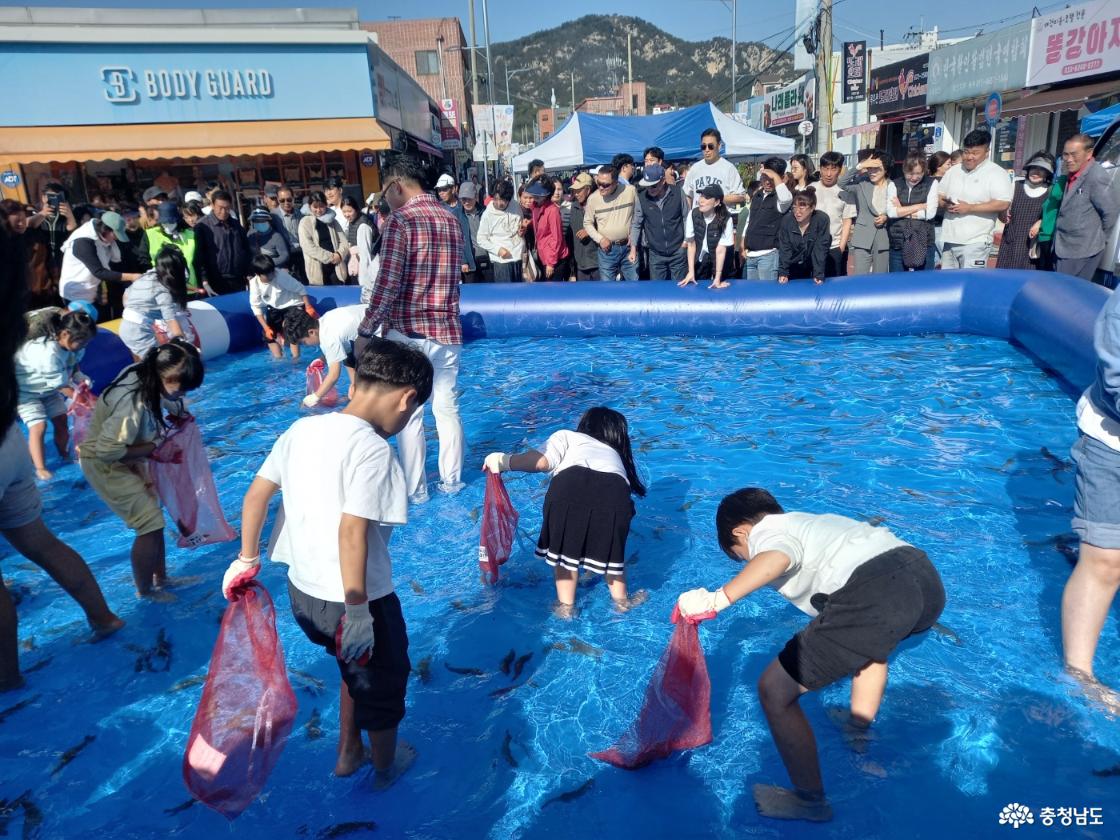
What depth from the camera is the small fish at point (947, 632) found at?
3648 mm

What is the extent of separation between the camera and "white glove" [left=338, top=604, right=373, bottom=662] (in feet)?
7.75

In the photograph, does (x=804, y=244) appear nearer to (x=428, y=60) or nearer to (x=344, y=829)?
(x=344, y=829)

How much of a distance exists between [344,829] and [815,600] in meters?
1.81

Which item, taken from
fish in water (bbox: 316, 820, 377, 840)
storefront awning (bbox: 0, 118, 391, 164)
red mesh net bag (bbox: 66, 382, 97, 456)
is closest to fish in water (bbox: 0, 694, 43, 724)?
fish in water (bbox: 316, 820, 377, 840)

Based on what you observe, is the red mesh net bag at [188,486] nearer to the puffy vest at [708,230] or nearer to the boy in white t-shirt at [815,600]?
the boy in white t-shirt at [815,600]

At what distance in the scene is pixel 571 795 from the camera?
288cm

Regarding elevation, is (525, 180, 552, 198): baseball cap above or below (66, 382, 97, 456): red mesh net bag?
above

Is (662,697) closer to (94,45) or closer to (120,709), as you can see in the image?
(120,709)

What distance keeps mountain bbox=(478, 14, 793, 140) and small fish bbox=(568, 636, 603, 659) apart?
556ft

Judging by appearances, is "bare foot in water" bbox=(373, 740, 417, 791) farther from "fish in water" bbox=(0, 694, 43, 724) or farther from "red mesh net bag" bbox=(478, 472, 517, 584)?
"fish in water" bbox=(0, 694, 43, 724)

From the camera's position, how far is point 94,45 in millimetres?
17000

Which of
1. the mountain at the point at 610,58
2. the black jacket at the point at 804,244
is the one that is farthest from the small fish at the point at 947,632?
the mountain at the point at 610,58

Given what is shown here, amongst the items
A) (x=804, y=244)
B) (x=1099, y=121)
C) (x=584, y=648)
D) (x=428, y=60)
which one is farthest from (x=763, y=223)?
(x=428, y=60)

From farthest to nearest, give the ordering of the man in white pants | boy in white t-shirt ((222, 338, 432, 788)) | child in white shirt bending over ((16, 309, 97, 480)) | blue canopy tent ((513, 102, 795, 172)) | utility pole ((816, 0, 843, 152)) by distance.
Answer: utility pole ((816, 0, 843, 152)), blue canopy tent ((513, 102, 795, 172)), the man in white pants, child in white shirt bending over ((16, 309, 97, 480)), boy in white t-shirt ((222, 338, 432, 788))
